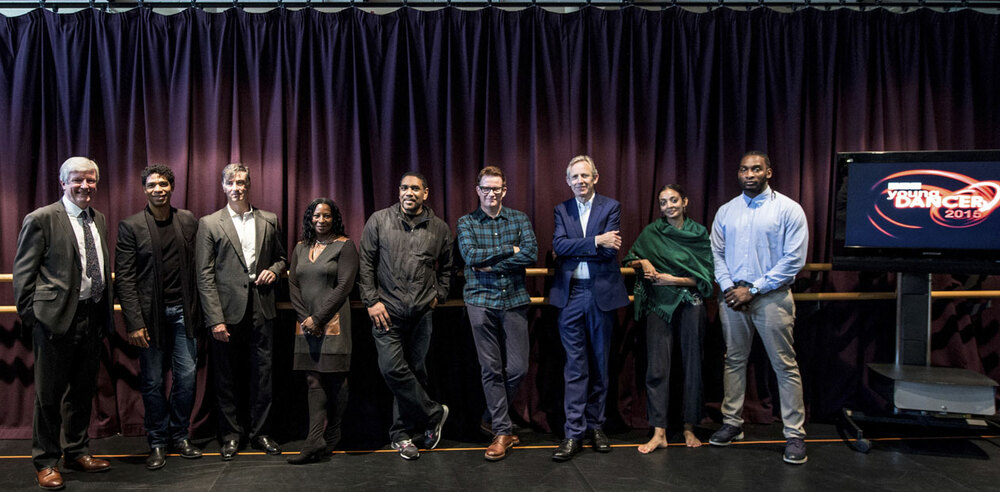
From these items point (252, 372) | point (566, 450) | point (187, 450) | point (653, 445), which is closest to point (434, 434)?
point (566, 450)

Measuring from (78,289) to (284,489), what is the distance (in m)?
1.49

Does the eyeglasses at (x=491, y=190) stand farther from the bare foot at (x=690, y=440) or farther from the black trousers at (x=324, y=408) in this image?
the bare foot at (x=690, y=440)

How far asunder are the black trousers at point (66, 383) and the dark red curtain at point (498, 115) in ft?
2.28

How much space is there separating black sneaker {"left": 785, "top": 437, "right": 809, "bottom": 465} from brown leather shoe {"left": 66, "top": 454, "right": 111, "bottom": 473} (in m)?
3.79

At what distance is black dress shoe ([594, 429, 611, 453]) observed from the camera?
11.9 ft

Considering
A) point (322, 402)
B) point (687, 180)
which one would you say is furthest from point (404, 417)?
point (687, 180)

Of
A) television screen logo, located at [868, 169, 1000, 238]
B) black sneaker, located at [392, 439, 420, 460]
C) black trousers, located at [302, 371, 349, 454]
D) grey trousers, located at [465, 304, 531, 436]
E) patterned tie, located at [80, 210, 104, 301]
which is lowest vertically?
black sneaker, located at [392, 439, 420, 460]

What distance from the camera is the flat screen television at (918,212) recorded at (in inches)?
144

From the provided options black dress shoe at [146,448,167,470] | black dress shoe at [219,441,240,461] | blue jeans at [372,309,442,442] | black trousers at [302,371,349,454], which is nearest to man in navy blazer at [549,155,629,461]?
blue jeans at [372,309,442,442]

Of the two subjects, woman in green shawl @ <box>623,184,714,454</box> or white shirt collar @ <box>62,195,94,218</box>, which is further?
woman in green shawl @ <box>623,184,714,454</box>

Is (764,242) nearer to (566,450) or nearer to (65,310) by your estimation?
(566,450)

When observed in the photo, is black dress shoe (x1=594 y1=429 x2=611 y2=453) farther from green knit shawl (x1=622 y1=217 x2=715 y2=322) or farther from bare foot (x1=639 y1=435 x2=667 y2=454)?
green knit shawl (x1=622 y1=217 x2=715 y2=322)

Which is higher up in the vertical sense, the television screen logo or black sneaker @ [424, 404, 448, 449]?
the television screen logo

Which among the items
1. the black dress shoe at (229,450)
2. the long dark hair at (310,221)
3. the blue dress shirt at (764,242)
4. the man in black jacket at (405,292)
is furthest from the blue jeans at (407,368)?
the blue dress shirt at (764,242)
